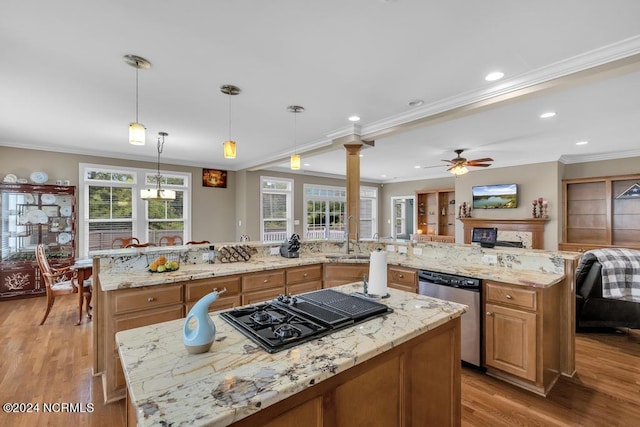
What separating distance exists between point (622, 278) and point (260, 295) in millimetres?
3903

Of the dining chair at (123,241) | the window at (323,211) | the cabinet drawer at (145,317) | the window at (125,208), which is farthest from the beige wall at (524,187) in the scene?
the dining chair at (123,241)

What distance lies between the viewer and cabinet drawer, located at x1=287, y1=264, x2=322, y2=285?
10.5ft

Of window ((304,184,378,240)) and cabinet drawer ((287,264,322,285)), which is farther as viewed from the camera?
window ((304,184,378,240))

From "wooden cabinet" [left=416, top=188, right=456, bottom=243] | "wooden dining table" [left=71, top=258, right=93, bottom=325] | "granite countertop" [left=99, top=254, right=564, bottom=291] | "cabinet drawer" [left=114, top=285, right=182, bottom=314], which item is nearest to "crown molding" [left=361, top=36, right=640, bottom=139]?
"granite countertop" [left=99, top=254, right=564, bottom=291]

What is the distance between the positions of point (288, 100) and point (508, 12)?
210 cm

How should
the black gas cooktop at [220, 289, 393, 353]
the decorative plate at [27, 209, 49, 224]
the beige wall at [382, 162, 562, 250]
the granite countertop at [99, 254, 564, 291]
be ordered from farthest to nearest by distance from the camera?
the beige wall at [382, 162, 562, 250] → the decorative plate at [27, 209, 49, 224] → the granite countertop at [99, 254, 564, 291] → the black gas cooktop at [220, 289, 393, 353]

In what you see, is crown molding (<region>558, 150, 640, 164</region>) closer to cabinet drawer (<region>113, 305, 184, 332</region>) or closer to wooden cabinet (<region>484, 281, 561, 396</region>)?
wooden cabinet (<region>484, 281, 561, 396</region>)

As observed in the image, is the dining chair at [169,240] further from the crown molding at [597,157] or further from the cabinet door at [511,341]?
the crown molding at [597,157]

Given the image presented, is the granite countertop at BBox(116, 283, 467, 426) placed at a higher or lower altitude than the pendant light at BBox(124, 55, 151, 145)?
lower

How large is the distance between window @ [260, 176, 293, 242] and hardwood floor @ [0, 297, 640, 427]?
15.3 ft

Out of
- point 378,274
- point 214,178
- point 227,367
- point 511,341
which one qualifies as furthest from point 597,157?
point 214,178

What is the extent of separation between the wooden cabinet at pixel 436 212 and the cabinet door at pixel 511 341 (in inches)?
262

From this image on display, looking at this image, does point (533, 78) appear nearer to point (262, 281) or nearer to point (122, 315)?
point (262, 281)

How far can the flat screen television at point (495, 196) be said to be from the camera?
6.70m
